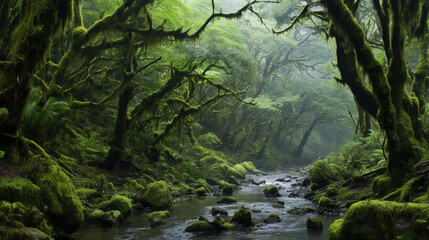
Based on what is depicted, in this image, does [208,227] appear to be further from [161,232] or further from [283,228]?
[283,228]

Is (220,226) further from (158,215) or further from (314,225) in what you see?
(314,225)

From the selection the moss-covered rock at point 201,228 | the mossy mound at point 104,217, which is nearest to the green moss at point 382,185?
the moss-covered rock at point 201,228

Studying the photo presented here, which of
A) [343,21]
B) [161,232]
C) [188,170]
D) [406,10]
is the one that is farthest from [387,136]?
[188,170]

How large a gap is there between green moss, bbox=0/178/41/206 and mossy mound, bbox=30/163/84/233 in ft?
0.51

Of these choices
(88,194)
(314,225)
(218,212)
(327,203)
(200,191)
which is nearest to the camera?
(314,225)

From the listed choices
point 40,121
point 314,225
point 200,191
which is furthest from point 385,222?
point 200,191

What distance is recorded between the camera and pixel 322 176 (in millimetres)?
12422

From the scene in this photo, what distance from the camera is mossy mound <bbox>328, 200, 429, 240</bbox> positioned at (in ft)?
13.9

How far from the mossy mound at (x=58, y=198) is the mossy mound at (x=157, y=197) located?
3645 mm

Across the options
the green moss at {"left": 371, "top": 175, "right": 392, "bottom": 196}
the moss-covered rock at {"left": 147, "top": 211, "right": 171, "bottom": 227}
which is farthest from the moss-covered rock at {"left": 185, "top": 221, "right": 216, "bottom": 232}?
the green moss at {"left": 371, "top": 175, "right": 392, "bottom": 196}

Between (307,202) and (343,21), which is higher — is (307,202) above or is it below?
below

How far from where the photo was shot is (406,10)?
8.29 meters

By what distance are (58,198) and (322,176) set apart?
9.99 m

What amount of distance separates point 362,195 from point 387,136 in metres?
1.81
